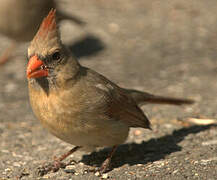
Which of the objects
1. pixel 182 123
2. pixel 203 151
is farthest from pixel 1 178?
pixel 182 123

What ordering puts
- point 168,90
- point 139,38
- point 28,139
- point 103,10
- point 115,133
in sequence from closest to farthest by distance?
point 115,133 → point 28,139 → point 168,90 → point 139,38 → point 103,10

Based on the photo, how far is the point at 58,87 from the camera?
4.09 metres

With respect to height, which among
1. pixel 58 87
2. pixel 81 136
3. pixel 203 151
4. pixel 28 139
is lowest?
pixel 28 139

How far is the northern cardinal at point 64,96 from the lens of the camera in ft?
13.2

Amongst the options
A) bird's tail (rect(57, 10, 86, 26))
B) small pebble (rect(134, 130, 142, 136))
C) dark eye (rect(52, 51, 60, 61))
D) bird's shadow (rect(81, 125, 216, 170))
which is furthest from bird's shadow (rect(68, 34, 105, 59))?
dark eye (rect(52, 51, 60, 61))

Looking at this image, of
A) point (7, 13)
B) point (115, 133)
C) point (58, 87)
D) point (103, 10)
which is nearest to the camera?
point (58, 87)

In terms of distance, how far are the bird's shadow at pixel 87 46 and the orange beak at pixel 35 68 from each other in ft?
16.0

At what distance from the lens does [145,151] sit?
195 inches

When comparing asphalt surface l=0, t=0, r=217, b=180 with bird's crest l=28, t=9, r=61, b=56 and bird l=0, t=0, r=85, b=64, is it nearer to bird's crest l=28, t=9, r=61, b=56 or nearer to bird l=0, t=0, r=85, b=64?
bird l=0, t=0, r=85, b=64

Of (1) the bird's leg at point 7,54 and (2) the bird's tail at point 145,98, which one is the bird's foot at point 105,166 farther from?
(1) the bird's leg at point 7,54

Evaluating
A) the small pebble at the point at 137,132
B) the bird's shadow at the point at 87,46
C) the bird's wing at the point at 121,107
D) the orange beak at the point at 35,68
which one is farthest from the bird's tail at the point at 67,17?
the orange beak at the point at 35,68

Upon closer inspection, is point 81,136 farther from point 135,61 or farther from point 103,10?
point 103,10

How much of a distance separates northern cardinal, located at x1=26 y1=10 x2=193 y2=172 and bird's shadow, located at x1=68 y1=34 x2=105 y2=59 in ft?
15.3

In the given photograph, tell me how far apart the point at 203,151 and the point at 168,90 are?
2.50 m
